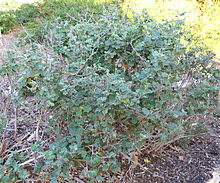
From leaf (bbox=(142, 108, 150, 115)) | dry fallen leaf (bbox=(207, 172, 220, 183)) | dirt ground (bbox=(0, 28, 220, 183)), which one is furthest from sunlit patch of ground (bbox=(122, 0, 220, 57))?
leaf (bbox=(142, 108, 150, 115))

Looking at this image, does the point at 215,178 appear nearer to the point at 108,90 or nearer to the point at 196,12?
the point at 108,90

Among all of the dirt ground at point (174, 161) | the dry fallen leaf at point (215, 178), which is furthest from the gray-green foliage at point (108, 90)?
the dry fallen leaf at point (215, 178)

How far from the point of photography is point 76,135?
1.85m

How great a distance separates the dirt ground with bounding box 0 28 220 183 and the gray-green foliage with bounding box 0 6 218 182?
0.25 m

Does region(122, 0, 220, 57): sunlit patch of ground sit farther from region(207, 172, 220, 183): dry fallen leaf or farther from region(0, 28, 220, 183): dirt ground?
region(207, 172, 220, 183): dry fallen leaf

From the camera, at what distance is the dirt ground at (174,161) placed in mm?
2391

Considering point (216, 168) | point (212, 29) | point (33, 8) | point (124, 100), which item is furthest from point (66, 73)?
point (33, 8)

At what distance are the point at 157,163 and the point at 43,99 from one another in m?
1.32

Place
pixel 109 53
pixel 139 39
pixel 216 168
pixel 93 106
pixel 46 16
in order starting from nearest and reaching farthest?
pixel 93 106 < pixel 109 53 < pixel 139 39 < pixel 216 168 < pixel 46 16

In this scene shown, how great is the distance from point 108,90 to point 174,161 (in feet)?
4.12

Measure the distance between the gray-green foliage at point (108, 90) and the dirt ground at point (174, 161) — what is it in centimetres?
25

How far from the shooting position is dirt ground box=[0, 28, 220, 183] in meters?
2.39

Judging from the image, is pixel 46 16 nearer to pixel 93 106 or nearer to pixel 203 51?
pixel 203 51

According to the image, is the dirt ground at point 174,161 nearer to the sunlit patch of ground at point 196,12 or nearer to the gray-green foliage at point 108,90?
the gray-green foliage at point 108,90
